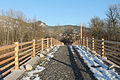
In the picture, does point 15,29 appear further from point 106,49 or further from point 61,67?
point 106,49

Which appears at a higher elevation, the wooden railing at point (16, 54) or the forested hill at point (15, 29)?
the forested hill at point (15, 29)

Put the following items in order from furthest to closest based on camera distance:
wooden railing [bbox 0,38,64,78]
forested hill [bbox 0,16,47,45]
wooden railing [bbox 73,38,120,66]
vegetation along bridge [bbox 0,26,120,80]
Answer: forested hill [bbox 0,16,47,45] → wooden railing [bbox 73,38,120,66] → vegetation along bridge [bbox 0,26,120,80] → wooden railing [bbox 0,38,64,78]

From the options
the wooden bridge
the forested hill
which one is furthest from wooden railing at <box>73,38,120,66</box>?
the forested hill

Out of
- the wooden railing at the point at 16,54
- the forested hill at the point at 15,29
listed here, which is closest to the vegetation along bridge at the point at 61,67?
the wooden railing at the point at 16,54

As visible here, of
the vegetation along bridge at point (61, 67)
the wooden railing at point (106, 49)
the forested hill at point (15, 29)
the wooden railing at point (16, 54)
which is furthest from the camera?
the forested hill at point (15, 29)

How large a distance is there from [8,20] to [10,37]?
245 cm

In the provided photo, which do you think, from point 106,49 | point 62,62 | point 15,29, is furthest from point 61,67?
point 15,29

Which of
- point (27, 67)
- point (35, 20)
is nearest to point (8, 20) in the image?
point (35, 20)

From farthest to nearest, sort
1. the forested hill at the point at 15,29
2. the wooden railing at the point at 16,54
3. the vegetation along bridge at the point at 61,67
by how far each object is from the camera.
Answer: the forested hill at the point at 15,29 → the vegetation along bridge at the point at 61,67 → the wooden railing at the point at 16,54

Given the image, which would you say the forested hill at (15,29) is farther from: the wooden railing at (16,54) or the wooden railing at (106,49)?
the wooden railing at (106,49)

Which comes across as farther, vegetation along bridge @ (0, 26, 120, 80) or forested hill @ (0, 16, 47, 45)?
forested hill @ (0, 16, 47, 45)

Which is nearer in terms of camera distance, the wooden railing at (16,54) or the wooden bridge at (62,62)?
the wooden railing at (16,54)

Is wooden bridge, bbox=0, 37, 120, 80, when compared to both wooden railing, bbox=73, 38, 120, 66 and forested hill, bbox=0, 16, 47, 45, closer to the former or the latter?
wooden railing, bbox=73, 38, 120, 66

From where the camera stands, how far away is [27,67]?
4496mm
